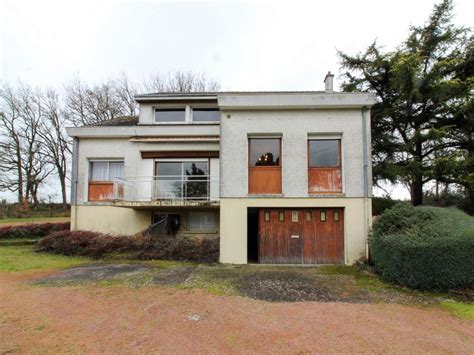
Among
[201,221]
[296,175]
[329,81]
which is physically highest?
[329,81]

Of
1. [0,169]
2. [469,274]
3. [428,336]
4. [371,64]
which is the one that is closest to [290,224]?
[469,274]

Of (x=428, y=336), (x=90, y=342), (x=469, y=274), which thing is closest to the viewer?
(x=90, y=342)

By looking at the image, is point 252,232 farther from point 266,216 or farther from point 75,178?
point 75,178

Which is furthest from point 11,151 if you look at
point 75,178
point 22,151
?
point 75,178

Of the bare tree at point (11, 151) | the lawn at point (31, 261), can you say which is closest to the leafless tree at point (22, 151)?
the bare tree at point (11, 151)

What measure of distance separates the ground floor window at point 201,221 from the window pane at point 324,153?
17.9ft

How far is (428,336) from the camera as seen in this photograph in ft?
14.7

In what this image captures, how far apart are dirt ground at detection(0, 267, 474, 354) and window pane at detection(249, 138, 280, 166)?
5357 millimetres

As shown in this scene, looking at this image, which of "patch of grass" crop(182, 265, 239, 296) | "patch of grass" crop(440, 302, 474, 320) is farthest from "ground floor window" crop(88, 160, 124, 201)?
"patch of grass" crop(440, 302, 474, 320)

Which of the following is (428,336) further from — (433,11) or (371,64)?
(433,11)

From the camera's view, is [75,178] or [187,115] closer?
[75,178]

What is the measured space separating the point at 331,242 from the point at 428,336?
5538 millimetres

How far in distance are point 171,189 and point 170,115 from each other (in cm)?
449

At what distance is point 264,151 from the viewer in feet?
34.1
